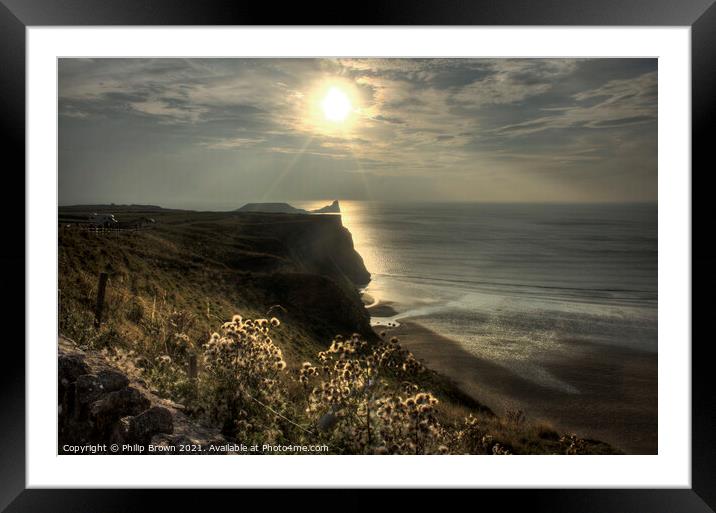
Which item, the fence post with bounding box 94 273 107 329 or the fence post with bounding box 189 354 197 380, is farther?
the fence post with bounding box 94 273 107 329

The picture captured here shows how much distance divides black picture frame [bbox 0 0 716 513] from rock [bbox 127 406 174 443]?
40 cm

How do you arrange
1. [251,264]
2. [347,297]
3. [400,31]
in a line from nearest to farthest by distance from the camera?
[400,31], [347,297], [251,264]

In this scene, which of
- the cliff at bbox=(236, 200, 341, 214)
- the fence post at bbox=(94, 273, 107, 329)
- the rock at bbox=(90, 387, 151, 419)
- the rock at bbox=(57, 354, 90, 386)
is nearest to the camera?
the rock at bbox=(90, 387, 151, 419)

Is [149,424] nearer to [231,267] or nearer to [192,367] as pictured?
[192,367]

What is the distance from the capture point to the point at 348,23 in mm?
3000

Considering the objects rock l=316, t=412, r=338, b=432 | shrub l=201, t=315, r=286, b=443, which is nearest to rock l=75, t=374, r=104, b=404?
shrub l=201, t=315, r=286, b=443

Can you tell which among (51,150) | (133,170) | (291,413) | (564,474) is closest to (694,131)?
(564,474)

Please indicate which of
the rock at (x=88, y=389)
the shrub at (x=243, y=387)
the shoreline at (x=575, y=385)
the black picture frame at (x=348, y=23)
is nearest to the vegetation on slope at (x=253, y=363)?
the shrub at (x=243, y=387)

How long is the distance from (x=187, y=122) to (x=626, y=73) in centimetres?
514

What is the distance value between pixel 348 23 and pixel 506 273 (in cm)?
391

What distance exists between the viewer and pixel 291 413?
12.2 ft

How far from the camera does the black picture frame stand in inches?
117

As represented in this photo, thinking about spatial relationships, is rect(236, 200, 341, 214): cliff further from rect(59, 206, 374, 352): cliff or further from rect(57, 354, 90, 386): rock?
rect(57, 354, 90, 386): rock

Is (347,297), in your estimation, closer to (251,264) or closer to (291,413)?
(251,264)
